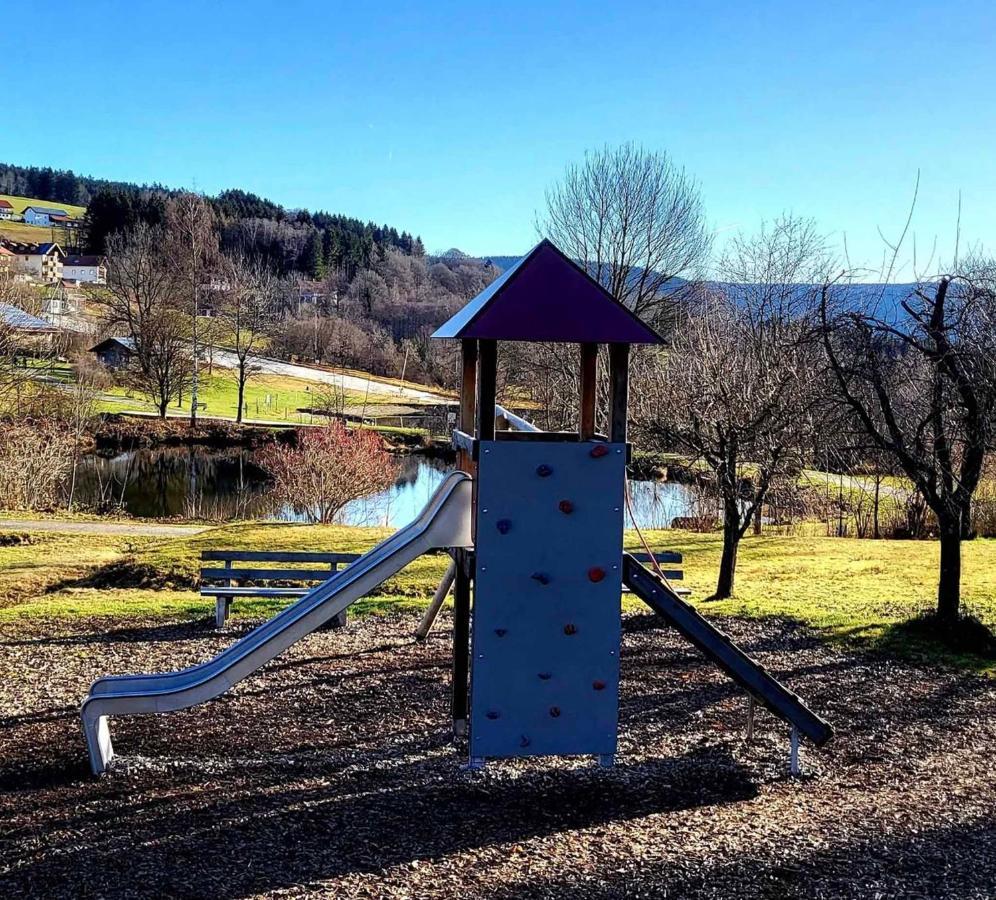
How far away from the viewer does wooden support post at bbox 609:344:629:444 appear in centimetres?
582

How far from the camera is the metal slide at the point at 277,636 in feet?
18.8

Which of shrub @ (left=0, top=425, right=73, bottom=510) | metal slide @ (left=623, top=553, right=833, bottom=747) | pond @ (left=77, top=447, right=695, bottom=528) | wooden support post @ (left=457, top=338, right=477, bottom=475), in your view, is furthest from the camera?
pond @ (left=77, top=447, right=695, bottom=528)

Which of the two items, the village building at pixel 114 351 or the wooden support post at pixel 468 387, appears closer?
the wooden support post at pixel 468 387

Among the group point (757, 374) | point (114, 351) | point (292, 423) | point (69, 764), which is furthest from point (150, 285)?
point (69, 764)

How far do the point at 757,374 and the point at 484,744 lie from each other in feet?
26.5

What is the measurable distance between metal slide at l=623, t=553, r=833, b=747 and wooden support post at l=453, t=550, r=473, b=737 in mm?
1126

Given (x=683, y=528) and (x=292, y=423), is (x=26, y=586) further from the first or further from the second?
(x=292, y=423)

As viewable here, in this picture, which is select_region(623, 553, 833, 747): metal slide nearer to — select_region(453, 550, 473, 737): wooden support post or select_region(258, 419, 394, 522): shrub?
select_region(453, 550, 473, 737): wooden support post

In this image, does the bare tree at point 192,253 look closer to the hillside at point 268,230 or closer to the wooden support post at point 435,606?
the hillside at point 268,230

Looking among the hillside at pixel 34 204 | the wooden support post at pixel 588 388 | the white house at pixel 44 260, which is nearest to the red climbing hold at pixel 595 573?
the wooden support post at pixel 588 388

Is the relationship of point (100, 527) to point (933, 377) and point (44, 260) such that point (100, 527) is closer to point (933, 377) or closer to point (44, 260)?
point (933, 377)

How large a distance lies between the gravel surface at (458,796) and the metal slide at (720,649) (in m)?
0.40

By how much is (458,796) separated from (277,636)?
150cm

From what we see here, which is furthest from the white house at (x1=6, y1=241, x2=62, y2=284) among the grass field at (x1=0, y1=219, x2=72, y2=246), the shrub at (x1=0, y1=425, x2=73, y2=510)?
the shrub at (x1=0, y1=425, x2=73, y2=510)
